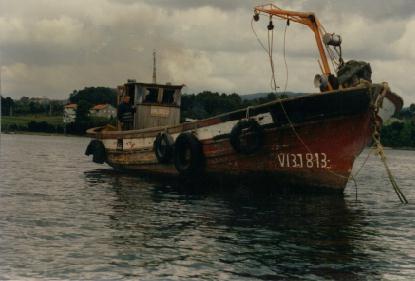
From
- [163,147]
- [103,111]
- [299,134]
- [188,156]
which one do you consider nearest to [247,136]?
[299,134]

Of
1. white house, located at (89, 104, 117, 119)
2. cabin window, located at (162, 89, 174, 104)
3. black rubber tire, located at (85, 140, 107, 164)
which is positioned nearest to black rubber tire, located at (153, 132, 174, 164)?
cabin window, located at (162, 89, 174, 104)

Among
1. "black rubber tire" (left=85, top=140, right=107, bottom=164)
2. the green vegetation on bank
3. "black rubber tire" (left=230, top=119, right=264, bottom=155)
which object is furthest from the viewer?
the green vegetation on bank

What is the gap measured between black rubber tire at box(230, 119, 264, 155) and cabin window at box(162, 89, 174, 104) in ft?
26.5

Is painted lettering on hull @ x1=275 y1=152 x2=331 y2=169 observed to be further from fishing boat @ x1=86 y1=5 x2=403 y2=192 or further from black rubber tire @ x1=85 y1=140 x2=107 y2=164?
black rubber tire @ x1=85 y1=140 x2=107 y2=164

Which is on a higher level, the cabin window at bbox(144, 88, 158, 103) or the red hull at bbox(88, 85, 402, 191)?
the cabin window at bbox(144, 88, 158, 103)

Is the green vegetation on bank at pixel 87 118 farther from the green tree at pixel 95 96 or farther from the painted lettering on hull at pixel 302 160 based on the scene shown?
the painted lettering on hull at pixel 302 160

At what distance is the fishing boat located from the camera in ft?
53.0

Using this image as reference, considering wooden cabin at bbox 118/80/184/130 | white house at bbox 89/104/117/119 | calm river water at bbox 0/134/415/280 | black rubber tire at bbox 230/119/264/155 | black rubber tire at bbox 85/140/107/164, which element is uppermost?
white house at bbox 89/104/117/119

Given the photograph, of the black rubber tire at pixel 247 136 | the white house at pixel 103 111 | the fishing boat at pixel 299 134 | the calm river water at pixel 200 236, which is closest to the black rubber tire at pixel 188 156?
the fishing boat at pixel 299 134

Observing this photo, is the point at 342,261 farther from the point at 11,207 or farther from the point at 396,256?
the point at 11,207

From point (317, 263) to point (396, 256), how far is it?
1793mm

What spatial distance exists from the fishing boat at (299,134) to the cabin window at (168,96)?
14.4 feet

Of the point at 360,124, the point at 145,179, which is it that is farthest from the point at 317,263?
the point at 145,179

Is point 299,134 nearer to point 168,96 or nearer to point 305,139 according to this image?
point 305,139
